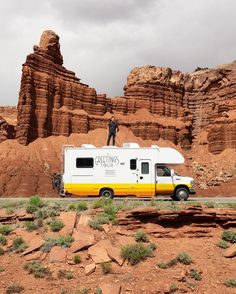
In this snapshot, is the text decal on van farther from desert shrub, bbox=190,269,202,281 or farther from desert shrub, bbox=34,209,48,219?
desert shrub, bbox=190,269,202,281

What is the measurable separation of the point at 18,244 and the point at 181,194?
11.0m

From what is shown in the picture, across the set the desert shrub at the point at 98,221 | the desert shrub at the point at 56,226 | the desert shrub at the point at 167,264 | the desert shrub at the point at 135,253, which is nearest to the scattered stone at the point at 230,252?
the desert shrub at the point at 167,264

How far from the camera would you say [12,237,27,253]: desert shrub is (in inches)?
622

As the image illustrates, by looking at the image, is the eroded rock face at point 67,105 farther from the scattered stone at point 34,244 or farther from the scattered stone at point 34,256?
the scattered stone at point 34,256

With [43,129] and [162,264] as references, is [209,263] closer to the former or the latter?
[162,264]

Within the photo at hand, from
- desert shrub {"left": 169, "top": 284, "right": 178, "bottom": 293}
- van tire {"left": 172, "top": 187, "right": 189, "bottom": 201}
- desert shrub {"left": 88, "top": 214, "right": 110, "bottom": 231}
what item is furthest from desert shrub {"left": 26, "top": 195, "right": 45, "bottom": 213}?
van tire {"left": 172, "top": 187, "right": 189, "bottom": 201}

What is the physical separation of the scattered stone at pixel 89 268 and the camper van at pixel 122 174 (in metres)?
9.14

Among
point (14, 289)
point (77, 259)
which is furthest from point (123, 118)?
point (14, 289)

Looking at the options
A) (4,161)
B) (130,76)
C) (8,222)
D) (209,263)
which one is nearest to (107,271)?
(209,263)

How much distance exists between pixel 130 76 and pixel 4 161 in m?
42.5

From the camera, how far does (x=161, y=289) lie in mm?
13484

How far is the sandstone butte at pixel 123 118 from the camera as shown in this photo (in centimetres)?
6169

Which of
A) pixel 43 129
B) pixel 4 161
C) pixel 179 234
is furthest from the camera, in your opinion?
pixel 43 129

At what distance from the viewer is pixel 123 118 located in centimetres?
8238
